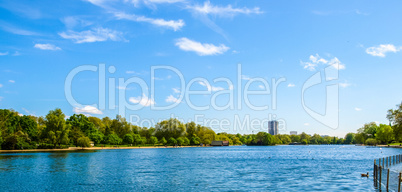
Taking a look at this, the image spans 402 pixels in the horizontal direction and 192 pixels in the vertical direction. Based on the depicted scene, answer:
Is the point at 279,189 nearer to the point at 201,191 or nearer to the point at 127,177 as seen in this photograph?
the point at 201,191

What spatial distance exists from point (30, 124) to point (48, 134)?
9552mm

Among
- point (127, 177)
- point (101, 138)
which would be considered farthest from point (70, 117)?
point (127, 177)

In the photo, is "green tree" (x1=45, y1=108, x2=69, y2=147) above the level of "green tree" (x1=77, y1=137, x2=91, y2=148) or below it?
above

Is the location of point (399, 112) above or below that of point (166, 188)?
above

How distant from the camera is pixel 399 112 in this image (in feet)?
454

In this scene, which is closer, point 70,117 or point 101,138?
point 70,117

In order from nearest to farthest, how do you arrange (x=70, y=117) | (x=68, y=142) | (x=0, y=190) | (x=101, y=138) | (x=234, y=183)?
(x=0, y=190), (x=234, y=183), (x=68, y=142), (x=70, y=117), (x=101, y=138)

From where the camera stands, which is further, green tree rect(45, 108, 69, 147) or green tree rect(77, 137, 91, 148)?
green tree rect(77, 137, 91, 148)

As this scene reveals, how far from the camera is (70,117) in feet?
551

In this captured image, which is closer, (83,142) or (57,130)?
A: (57,130)

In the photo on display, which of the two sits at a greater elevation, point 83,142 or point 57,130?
point 57,130

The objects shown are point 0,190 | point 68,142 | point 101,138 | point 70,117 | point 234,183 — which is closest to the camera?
point 0,190

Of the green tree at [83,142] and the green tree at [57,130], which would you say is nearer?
the green tree at [57,130]

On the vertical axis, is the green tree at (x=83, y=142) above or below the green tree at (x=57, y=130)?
below
